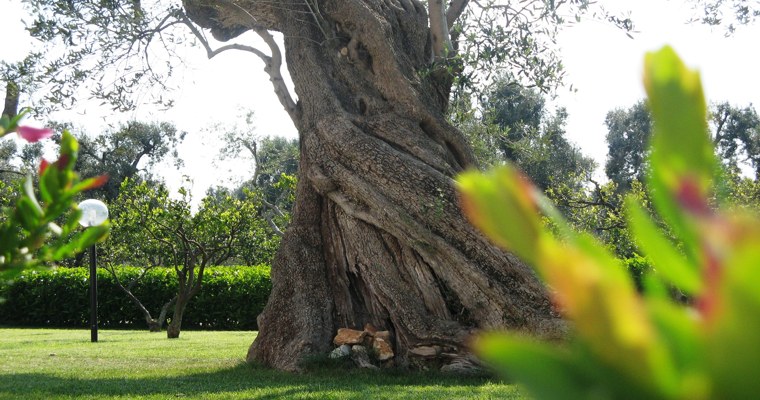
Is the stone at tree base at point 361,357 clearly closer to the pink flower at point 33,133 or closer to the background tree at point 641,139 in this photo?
the pink flower at point 33,133

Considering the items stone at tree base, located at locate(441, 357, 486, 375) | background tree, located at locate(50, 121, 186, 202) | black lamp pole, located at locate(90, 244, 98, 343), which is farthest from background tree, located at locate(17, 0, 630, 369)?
background tree, located at locate(50, 121, 186, 202)

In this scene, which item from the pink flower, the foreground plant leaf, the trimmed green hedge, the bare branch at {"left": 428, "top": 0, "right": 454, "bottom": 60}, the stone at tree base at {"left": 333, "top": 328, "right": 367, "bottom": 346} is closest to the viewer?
the foreground plant leaf

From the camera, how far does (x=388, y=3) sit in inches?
385

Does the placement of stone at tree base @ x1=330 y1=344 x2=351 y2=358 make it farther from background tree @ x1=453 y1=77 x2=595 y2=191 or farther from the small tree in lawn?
the small tree in lawn

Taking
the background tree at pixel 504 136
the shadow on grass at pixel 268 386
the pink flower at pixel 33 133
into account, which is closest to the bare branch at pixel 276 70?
the background tree at pixel 504 136

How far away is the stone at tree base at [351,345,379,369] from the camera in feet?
25.4

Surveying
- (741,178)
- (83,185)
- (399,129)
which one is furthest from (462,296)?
(741,178)

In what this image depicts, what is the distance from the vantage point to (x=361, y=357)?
7.82 meters

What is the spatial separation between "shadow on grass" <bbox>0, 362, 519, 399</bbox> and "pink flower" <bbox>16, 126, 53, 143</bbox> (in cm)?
540

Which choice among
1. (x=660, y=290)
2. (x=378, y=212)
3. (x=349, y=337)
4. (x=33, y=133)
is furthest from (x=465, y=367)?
(x=660, y=290)

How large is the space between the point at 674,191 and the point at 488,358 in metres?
0.11

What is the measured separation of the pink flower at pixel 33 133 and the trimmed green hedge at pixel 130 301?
19.3 metres

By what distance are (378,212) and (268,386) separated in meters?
2.17

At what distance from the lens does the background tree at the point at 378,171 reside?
7.60 metres
